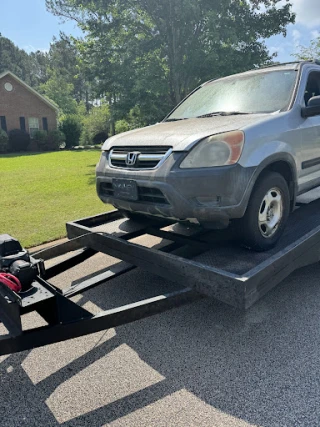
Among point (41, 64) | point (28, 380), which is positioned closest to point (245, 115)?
point (28, 380)

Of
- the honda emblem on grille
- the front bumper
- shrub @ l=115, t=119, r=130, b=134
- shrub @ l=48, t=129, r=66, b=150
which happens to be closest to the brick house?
shrub @ l=48, t=129, r=66, b=150

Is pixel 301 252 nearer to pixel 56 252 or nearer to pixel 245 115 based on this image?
pixel 245 115

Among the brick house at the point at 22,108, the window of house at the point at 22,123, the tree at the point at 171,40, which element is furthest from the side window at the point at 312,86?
the window of house at the point at 22,123

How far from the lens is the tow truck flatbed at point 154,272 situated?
2.27 metres

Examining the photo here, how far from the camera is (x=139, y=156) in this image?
3.32m

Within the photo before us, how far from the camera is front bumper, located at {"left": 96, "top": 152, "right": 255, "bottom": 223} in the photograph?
9.73 feet

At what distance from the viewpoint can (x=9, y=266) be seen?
2498mm

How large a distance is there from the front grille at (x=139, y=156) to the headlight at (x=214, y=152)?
24 cm

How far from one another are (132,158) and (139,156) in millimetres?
87

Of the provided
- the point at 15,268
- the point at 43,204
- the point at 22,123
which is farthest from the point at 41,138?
the point at 15,268

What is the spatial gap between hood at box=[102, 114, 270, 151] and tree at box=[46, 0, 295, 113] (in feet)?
40.3

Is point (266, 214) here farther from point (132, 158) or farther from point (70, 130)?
point (70, 130)

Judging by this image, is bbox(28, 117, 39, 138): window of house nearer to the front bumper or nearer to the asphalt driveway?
the front bumper

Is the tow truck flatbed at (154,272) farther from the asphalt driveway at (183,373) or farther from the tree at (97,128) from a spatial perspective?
the tree at (97,128)
